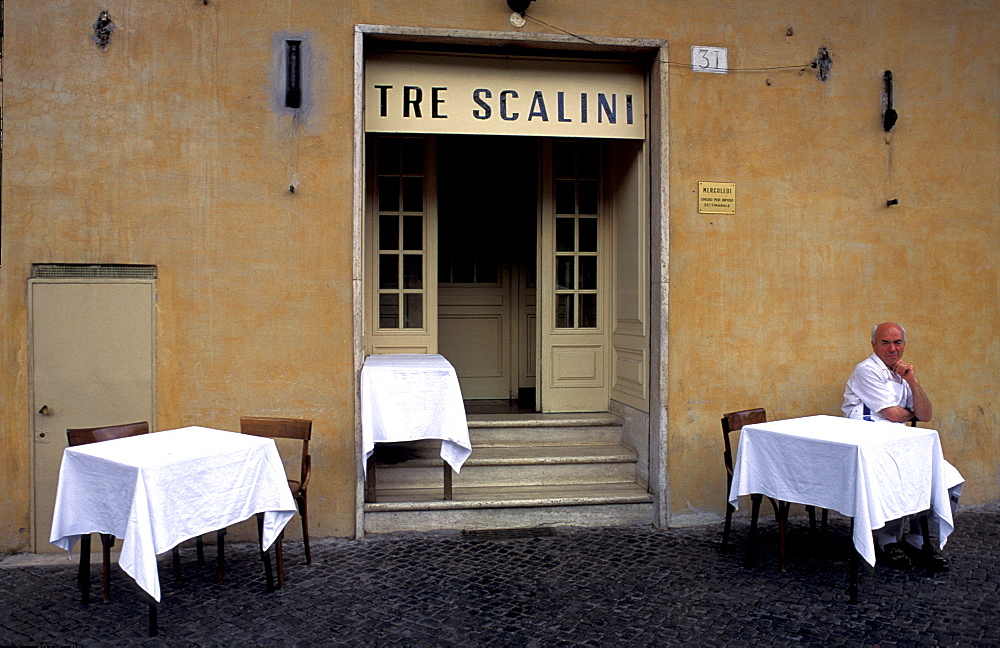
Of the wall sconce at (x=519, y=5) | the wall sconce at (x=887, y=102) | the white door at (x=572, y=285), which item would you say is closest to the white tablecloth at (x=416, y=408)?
the white door at (x=572, y=285)

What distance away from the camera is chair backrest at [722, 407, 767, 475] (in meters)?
5.13

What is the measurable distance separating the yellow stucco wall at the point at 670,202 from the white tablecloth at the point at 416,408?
39cm

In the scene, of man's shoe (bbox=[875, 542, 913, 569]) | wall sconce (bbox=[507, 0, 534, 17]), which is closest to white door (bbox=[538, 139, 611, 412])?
wall sconce (bbox=[507, 0, 534, 17])

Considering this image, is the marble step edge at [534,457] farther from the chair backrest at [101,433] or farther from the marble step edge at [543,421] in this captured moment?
the chair backrest at [101,433]

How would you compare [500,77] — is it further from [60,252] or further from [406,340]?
[60,252]

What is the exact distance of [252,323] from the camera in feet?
18.0

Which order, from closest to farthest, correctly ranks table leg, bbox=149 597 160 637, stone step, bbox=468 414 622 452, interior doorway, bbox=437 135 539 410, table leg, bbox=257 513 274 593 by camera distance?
table leg, bbox=149 597 160 637 → table leg, bbox=257 513 274 593 → stone step, bbox=468 414 622 452 → interior doorway, bbox=437 135 539 410

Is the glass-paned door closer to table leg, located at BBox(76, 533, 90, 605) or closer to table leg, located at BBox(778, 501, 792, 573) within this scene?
table leg, located at BBox(76, 533, 90, 605)

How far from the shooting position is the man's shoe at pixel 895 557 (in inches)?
194

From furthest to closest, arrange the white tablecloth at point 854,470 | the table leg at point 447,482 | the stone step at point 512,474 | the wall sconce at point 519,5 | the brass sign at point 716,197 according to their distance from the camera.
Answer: the stone step at point 512,474
the brass sign at point 716,197
the table leg at point 447,482
the wall sconce at point 519,5
the white tablecloth at point 854,470

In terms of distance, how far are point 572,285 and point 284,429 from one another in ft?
10.9

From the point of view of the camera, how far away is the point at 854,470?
14.1 feet

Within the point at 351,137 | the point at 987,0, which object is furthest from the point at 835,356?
the point at 351,137

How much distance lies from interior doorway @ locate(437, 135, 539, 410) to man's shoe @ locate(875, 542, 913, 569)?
13.3ft
